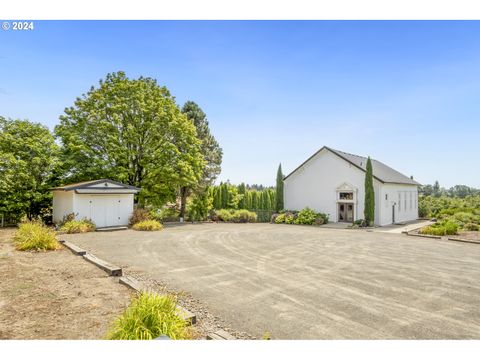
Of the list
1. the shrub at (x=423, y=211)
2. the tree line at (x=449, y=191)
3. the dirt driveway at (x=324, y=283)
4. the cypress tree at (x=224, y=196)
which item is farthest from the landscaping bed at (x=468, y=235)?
the tree line at (x=449, y=191)

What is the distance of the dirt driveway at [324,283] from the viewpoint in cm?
430

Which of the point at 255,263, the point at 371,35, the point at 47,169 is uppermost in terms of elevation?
the point at 371,35

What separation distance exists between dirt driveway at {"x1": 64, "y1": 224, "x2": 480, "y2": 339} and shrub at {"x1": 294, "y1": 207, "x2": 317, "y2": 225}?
Result: 9.53 metres

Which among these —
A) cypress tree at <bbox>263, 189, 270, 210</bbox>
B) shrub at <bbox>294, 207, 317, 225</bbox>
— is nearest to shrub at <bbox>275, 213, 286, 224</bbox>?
shrub at <bbox>294, 207, 317, 225</bbox>

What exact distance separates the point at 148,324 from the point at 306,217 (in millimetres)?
19959

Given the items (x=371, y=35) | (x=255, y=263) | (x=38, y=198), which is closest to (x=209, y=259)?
(x=255, y=263)

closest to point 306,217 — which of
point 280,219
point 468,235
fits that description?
point 280,219

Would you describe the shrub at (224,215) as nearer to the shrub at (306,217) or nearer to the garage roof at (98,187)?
the shrub at (306,217)

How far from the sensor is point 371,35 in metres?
6.37

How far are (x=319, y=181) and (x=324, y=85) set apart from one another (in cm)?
1613

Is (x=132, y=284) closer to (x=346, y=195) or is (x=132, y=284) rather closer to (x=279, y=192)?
(x=346, y=195)

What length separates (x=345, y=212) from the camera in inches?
885
